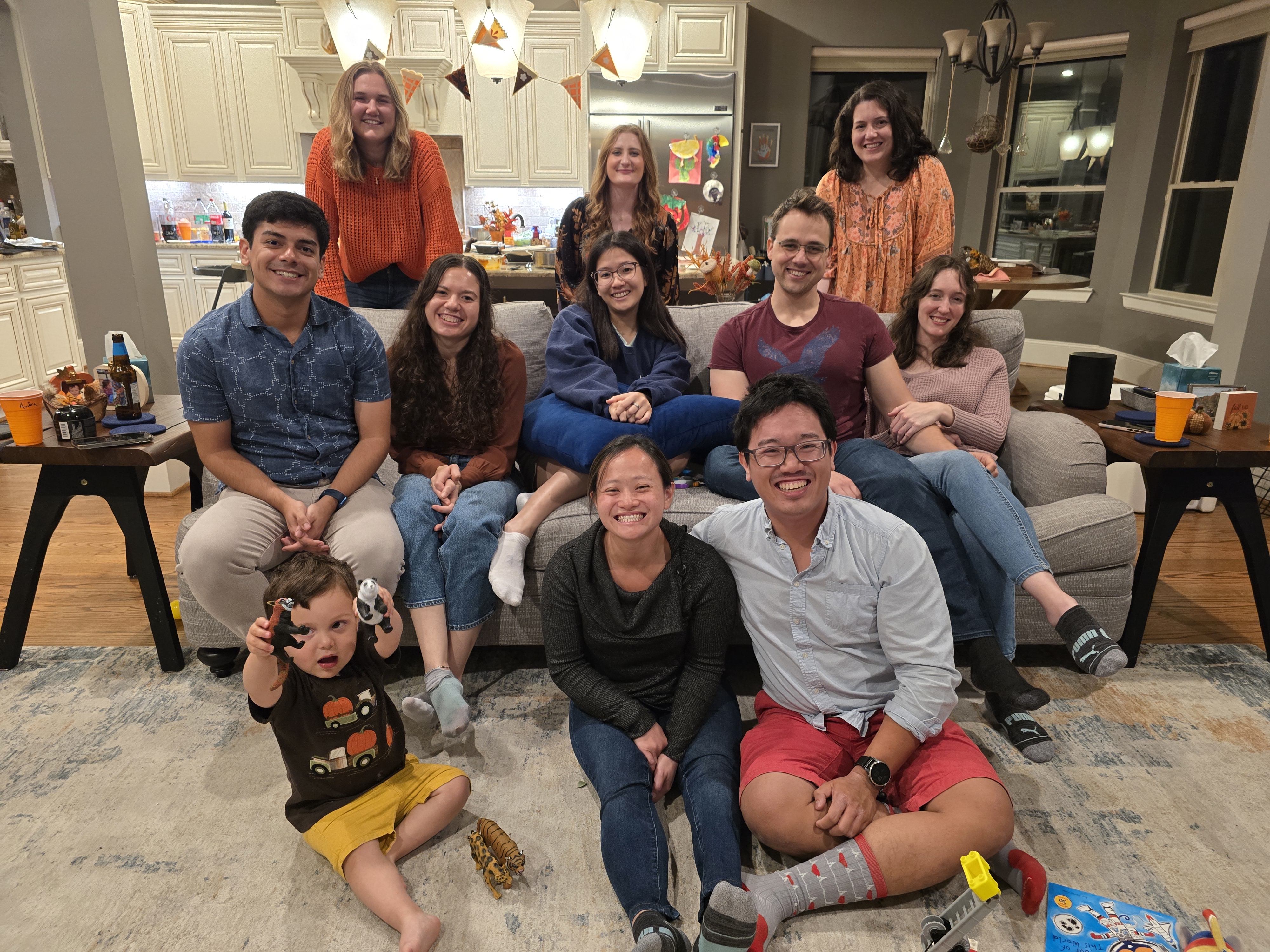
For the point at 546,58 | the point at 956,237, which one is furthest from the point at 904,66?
the point at 546,58

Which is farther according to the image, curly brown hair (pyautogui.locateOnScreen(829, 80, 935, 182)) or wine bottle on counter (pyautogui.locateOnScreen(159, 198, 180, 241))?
wine bottle on counter (pyautogui.locateOnScreen(159, 198, 180, 241))

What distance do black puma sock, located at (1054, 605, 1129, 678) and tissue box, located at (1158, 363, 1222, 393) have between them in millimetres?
1008

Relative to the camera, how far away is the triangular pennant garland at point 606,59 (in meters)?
3.51

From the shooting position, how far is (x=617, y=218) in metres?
2.69

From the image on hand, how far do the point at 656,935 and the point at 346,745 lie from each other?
615mm

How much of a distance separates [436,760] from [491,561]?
46 centimetres

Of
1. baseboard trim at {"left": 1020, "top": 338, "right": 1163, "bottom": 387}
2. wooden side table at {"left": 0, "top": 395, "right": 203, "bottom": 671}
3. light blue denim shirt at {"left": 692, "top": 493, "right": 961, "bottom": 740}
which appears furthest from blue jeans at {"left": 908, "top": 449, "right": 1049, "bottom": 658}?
baseboard trim at {"left": 1020, "top": 338, "right": 1163, "bottom": 387}

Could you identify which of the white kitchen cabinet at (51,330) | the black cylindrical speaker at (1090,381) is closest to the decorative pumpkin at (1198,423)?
the black cylindrical speaker at (1090,381)

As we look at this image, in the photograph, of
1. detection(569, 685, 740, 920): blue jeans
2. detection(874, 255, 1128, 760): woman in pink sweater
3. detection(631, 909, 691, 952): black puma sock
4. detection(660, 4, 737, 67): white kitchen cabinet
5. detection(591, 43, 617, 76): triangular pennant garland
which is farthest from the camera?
detection(660, 4, 737, 67): white kitchen cabinet

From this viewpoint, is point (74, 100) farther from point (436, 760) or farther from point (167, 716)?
point (436, 760)

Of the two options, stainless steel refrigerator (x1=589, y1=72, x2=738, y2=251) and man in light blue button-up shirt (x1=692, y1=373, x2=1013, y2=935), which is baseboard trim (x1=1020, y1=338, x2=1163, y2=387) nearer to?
stainless steel refrigerator (x1=589, y1=72, x2=738, y2=251)

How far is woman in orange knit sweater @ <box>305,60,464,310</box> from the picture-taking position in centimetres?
241

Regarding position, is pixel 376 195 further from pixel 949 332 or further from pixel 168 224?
pixel 168 224

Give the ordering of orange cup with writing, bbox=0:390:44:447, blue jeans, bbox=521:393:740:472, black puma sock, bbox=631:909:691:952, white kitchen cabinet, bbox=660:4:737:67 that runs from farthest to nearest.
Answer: white kitchen cabinet, bbox=660:4:737:67, blue jeans, bbox=521:393:740:472, orange cup with writing, bbox=0:390:44:447, black puma sock, bbox=631:909:691:952
